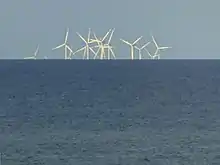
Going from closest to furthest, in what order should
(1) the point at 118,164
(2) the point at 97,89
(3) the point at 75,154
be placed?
(1) the point at 118,164 → (3) the point at 75,154 → (2) the point at 97,89

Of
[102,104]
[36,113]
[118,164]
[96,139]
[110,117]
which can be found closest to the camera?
[118,164]

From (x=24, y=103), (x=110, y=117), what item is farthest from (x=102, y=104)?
(x=110, y=117)

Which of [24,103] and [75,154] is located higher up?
[24,103]

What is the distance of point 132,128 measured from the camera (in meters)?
53.6

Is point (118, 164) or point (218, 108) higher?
point (218, 108)

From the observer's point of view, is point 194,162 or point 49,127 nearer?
point 194,162

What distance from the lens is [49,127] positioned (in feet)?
179

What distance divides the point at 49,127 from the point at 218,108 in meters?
22.2

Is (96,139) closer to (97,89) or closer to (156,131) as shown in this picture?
(156,131)

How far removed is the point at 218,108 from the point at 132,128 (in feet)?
62.3

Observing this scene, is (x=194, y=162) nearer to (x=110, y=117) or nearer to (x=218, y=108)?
Result: (x=110, y=117)

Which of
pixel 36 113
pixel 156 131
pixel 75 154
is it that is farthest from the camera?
pixel 36 113

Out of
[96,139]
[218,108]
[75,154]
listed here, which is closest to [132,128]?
[96,139]

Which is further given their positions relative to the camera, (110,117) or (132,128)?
(110,117)
